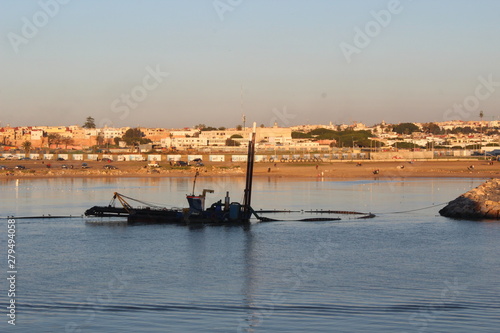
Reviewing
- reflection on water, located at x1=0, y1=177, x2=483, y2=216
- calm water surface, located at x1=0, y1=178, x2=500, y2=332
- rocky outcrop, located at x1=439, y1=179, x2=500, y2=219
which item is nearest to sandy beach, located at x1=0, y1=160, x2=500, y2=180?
reflection on water, located at x1=0, y1=177, x2=483, y2=216

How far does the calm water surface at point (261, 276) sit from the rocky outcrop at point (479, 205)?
139 centimetres

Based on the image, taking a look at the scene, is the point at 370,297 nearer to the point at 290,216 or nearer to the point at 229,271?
the point at 229,271

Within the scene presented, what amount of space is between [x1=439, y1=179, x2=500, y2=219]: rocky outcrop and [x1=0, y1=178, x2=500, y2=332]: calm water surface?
54.9 inches

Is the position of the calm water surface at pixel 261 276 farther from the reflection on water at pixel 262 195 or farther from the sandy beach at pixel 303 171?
the sandy beach at pixel 303 171

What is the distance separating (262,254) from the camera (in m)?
27.0

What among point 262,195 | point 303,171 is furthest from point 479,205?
point 303,171

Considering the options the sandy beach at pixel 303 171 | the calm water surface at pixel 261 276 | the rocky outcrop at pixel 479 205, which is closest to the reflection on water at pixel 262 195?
the rocky outcrop at pixel 479 205

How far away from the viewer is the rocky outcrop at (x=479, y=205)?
38.8 m

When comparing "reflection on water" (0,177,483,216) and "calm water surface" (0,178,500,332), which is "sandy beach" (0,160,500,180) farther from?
"calm water surface" (0,178,500,332)

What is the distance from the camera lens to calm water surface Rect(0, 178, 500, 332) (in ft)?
53.7

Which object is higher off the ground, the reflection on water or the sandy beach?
the sandy beach

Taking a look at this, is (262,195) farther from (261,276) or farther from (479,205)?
(261,276)

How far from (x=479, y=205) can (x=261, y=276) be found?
846 inches

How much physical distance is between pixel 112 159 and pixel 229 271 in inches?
3990
